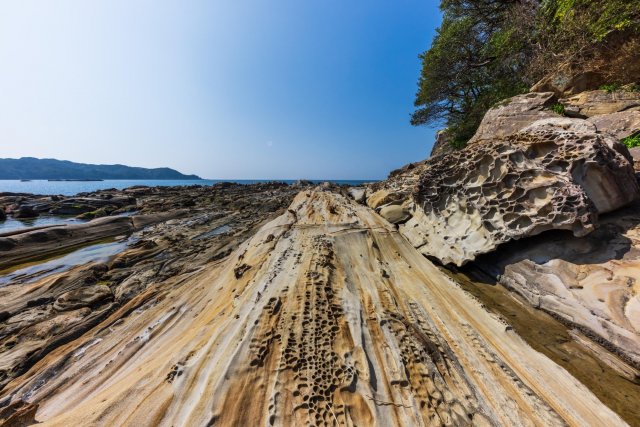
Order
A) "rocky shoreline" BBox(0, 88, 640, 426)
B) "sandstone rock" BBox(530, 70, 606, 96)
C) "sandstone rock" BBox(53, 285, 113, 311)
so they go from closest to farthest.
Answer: "rocky shoreline" BBox(0, 88, 640, 426), "sandstone rock" BBox(53, 285, 113, 311), "sandstone rock" BBox(530, 70, 606, 96)

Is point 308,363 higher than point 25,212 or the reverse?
higher

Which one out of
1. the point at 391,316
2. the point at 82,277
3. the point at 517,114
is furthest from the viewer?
the point at 517,114

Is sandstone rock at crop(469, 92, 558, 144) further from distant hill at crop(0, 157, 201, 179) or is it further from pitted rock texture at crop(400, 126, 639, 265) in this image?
distant hill at crop(0, 157, 201, 179)

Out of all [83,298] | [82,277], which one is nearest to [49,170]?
[82,277]

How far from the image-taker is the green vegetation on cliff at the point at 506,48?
27.4 ft

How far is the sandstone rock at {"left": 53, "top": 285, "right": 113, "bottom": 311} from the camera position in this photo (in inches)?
214

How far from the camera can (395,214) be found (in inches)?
344

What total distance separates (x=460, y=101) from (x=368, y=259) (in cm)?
1884

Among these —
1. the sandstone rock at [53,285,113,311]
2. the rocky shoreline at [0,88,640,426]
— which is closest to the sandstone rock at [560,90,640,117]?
the rocky shoreline at [0,88,640,426]

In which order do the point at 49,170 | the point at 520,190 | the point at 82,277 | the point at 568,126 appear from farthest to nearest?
the point at 49,170, the point at 82,277, the point at 568,126, the point at 520,190

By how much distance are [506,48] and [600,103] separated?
569 centimetres

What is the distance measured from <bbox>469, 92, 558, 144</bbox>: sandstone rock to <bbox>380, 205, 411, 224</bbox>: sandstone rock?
13.2 feet

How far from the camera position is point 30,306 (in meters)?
5.64

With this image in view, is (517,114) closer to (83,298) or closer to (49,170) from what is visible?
(83,298)
